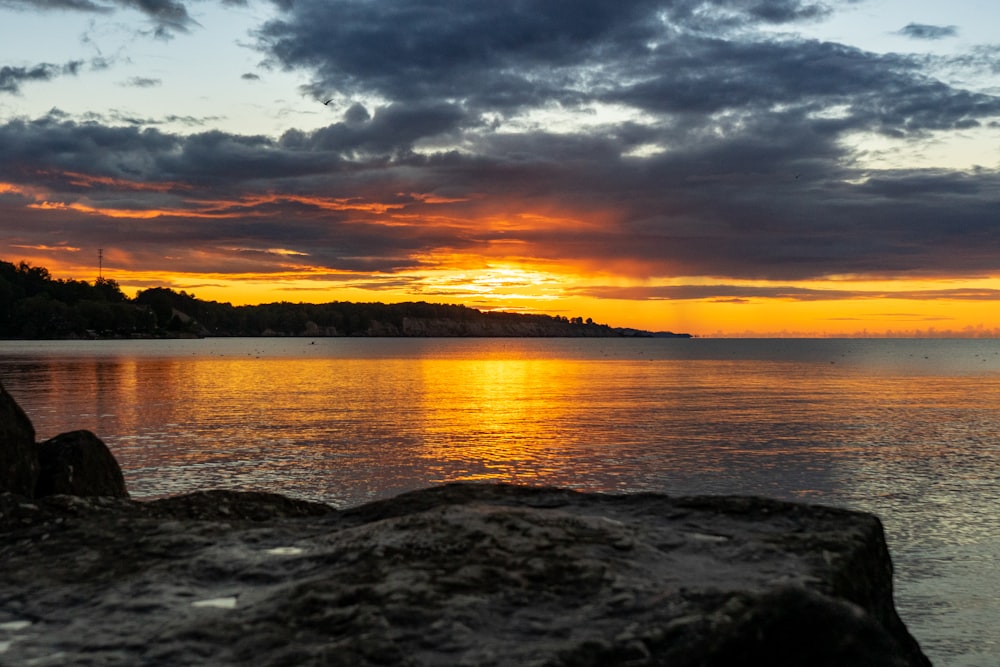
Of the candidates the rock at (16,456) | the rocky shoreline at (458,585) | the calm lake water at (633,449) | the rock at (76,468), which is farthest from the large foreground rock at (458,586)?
the calm lake water at (633,449)

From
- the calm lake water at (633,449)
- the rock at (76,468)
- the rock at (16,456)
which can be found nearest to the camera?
the rock at (16,456)

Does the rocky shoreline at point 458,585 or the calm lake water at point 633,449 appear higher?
the rocky shoreline at point 458,585

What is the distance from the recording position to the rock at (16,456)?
30.7 ft

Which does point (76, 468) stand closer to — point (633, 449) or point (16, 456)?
point (16, 456)

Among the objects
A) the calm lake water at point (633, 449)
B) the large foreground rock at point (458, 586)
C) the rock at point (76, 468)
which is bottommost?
the calm lake water at point (633, 449)

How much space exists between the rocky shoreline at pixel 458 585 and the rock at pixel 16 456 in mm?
3767

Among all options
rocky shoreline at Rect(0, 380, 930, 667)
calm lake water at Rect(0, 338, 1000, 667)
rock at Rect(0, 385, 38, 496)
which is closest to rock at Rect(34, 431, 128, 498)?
rock at Rect(0, 385, 38, 496)

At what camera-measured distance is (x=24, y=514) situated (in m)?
5.90

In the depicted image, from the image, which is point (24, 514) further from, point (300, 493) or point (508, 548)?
point (300, 493)

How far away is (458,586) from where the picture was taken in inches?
163

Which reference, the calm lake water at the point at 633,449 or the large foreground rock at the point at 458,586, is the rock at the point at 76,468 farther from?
the calm lake water at the point at 633,449

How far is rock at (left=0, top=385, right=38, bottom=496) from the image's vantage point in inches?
368

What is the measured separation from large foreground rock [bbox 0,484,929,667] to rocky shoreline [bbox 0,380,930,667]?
0.01 m

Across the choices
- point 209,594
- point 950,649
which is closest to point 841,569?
point 209,594
